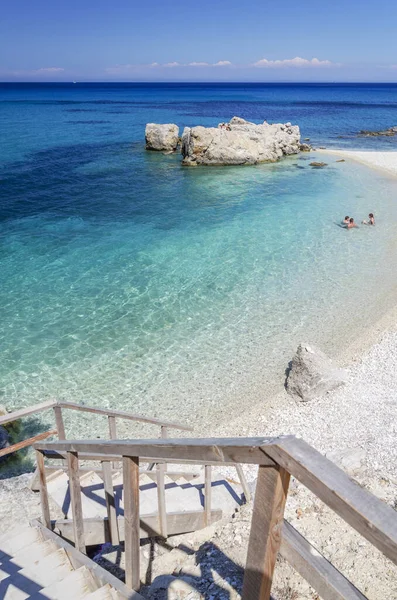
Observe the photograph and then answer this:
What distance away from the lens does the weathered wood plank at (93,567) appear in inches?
134

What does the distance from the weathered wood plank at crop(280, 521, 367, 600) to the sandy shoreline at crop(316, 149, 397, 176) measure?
38.9 m

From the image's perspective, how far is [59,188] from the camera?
31.2 m

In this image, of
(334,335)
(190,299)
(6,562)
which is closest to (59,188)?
(190,299)

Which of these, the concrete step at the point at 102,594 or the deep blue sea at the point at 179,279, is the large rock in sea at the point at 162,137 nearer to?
the deep blue sea at the point at 179,279

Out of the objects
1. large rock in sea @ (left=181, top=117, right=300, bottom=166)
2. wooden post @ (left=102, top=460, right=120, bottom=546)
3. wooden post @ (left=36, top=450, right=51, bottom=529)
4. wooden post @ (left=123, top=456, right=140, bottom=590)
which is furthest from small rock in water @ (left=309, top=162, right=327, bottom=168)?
wooden post @ (left=123, top=456, right=140, bottom=590)

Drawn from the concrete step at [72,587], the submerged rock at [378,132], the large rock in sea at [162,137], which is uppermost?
the submerged rock at [378,132]

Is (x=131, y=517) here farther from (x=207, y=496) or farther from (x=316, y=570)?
(x=207, y=496)

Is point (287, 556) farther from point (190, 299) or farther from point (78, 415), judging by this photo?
point (190, 299)

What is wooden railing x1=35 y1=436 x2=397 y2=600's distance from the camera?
1.67 metres

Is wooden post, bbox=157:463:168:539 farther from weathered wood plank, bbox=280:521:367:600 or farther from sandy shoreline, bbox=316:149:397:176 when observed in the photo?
sandy shoreline, bbox=316:149:397:176

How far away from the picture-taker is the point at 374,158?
41.7m

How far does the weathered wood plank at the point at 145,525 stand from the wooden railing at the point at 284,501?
2.75 m

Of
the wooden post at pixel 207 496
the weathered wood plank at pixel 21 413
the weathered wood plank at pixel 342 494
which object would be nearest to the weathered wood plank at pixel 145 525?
the wooden post at pixel 207 496

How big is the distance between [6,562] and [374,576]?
378cm
